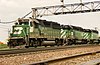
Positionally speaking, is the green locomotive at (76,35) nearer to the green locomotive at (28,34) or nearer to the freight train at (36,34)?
the freight train at (36,34)

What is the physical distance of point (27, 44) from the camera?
78.8 feet

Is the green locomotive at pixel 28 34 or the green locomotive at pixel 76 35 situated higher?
the green locomotive at pixel 28 34

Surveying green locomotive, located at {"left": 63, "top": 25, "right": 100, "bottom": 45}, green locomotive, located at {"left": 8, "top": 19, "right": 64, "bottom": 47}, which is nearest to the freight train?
green locomotive, located at {"left": 8, "top": 19, "right": 64, "bottom": 47}

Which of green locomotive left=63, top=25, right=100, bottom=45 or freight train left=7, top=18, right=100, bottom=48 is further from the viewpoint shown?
green locomotive left=63, top=25, right=100, bottom=45

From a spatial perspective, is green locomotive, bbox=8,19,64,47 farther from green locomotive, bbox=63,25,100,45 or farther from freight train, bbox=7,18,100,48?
green locomotive, bbox=63,25,100,45

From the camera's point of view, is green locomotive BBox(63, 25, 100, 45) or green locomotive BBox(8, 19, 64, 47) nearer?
green locomotive BBox(8, 19, 64, 47)

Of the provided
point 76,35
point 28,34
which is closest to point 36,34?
point 28,34

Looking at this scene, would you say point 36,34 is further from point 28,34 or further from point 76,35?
point 76,35

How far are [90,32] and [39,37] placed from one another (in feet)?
73.6

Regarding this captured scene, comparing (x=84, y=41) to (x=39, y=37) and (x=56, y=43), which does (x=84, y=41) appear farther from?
(x=39, y=37)

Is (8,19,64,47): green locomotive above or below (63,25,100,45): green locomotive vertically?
above

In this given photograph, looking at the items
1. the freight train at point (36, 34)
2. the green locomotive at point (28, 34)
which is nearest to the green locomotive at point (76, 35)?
the freight train at point (36, 34)

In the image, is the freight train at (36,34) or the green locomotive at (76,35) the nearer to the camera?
the freight train at (36,34)

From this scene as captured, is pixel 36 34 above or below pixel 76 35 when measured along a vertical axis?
above
